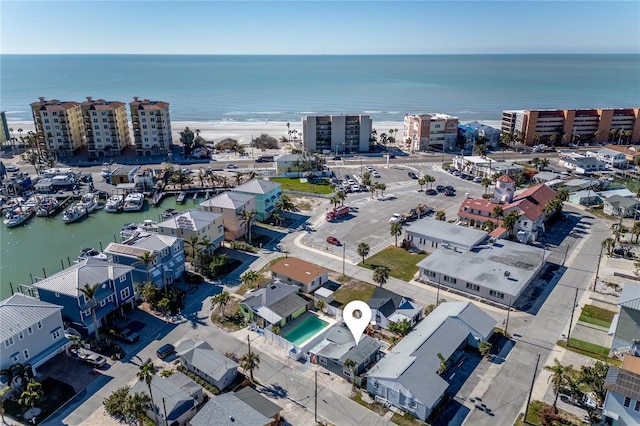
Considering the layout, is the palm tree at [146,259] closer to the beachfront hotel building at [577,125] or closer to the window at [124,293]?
the window at [124,293]

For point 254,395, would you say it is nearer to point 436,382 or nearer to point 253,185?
point 436,382

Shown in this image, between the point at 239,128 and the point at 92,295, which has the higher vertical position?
the point at 239,128

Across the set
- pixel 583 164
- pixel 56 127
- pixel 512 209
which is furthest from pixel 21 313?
pixel 583 164

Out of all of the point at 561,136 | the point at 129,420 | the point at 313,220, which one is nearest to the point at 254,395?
the point at 129,420

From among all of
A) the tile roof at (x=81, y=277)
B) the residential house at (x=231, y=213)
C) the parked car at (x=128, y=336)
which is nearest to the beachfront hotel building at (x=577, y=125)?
the residential house at (x=231, y=213)

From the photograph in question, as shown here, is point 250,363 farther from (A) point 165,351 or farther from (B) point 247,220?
(B) point 247,220

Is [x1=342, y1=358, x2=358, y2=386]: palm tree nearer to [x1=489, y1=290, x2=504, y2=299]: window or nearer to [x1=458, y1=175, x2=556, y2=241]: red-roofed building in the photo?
[x1=489, y1=290, x2=504, y2=299]: window
